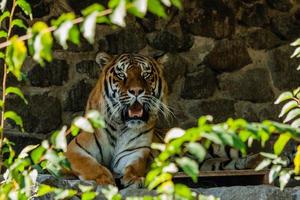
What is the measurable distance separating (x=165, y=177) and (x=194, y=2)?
413 cm

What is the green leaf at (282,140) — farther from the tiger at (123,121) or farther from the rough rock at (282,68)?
the rough rock at (282,68)

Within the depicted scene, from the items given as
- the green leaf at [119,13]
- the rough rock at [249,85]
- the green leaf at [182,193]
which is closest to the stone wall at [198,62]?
the rough rock at [249,85]

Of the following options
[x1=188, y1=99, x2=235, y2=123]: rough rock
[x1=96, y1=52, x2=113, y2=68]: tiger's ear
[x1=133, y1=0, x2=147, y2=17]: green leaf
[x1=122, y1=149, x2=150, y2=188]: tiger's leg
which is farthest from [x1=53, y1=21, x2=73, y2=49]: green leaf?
[x1=188, y1=99, x2=235, y2=123]: rough rock

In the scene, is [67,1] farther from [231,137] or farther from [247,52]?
[231,137]

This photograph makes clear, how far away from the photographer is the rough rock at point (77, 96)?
528cm

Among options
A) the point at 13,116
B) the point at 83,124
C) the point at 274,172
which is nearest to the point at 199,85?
the point at 274,172

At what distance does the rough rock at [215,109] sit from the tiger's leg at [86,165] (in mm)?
1222

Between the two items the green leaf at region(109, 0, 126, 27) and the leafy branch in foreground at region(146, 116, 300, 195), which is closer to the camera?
the green leaf at region(109, 0, 126, 27)

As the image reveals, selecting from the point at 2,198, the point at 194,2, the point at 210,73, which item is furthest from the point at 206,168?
the point at 2,198

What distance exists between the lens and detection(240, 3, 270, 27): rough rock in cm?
563

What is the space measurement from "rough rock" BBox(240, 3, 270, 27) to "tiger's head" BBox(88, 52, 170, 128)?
112cm

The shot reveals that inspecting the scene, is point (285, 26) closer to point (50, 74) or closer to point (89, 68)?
point (89, 68)

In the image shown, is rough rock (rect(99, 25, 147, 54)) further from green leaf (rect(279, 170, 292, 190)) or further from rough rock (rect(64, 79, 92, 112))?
green leaf (rect(279, 170, 292, 190))

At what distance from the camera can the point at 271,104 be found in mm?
5559
